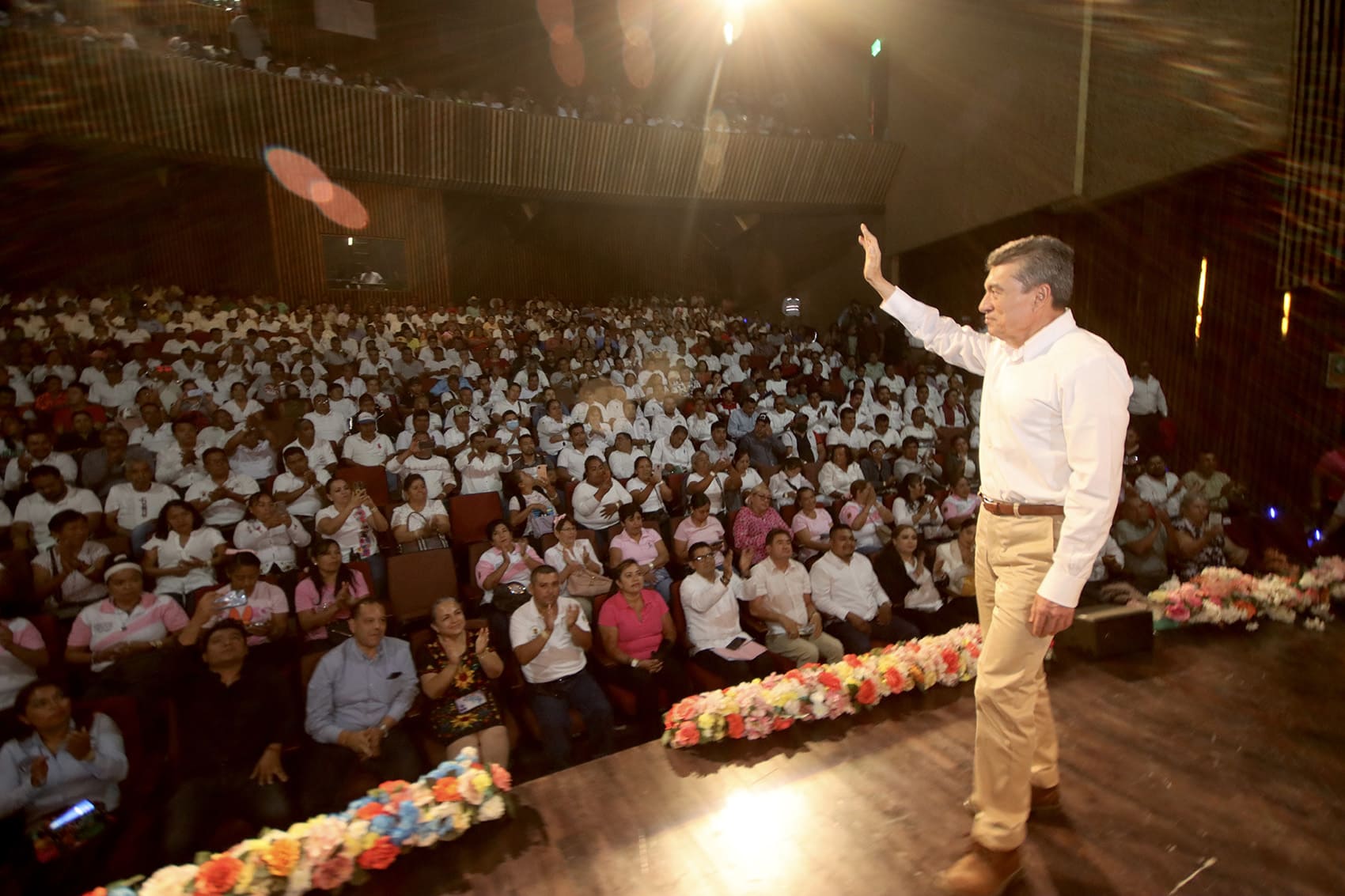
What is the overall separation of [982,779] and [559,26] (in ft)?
37.9

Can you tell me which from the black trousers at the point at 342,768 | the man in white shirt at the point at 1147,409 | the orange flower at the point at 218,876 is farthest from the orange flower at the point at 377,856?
the man in white shirt at the point at 1147,409

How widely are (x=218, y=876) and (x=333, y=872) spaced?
25 cm

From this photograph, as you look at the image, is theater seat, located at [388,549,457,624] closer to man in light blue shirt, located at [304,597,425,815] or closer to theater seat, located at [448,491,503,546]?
theater seat, located at [448,491,503,546]

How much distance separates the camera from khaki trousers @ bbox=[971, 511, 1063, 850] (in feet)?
4.85

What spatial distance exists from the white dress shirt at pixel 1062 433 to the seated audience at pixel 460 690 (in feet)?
6.54

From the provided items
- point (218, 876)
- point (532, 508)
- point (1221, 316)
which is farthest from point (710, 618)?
point (1221, 316)

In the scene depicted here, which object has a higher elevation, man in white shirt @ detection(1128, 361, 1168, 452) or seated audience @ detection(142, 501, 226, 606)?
seated audience @ detection(142, 501, 226, 606)

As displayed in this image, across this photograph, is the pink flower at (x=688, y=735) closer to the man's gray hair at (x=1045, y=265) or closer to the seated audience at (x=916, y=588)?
the man's gray hair at (x=1045, y=265)

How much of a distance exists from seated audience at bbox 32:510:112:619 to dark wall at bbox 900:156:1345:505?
24.4 ft

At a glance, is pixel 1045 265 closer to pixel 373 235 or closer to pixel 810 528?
pixel 810 528

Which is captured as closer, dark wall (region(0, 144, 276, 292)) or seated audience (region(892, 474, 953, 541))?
seated audience (region(892, 474, 953, 541))

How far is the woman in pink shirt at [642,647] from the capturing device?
3160 mm

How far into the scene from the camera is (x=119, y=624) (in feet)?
9.50

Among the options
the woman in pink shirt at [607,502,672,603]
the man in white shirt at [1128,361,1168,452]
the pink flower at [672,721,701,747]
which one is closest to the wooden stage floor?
the pink flower at [672,721,701,747]
